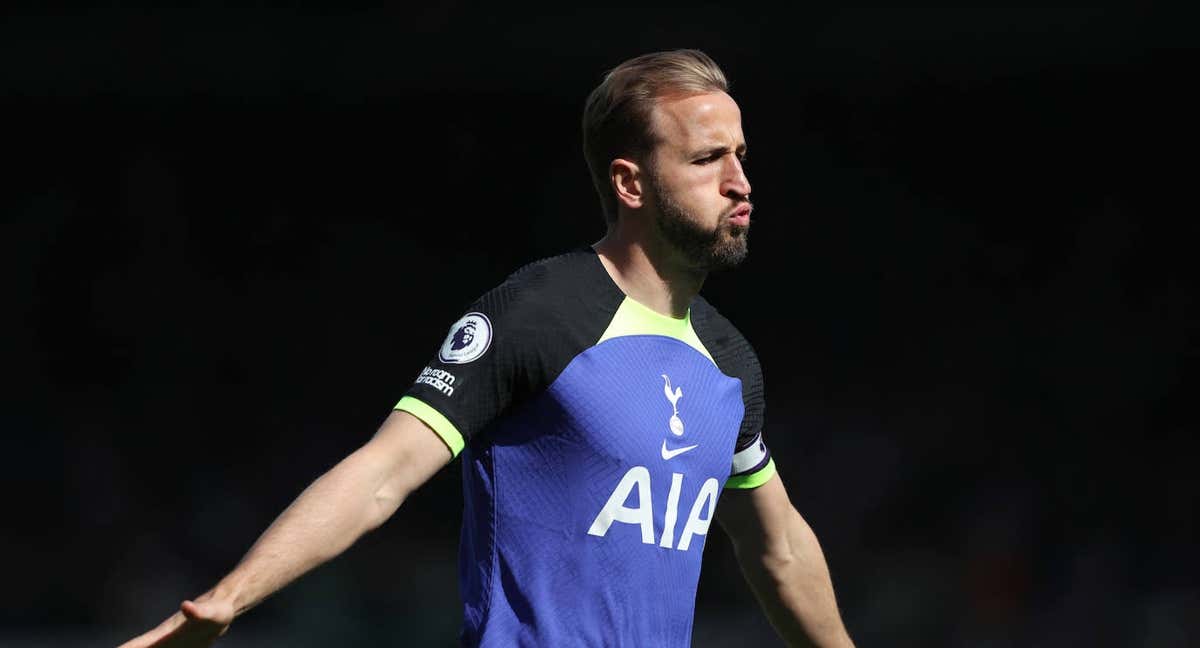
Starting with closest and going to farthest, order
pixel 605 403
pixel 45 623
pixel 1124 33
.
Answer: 1. pixel 605 403
2. pixel 45 623
3. pixel 1124 33

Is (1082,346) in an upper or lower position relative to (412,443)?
lower

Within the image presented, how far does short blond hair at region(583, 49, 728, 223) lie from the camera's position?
12.1 ft

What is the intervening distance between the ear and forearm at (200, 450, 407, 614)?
0.87m

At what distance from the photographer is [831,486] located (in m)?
10.6

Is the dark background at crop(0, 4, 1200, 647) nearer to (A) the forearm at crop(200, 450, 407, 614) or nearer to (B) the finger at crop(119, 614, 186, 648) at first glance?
(A) the forearm at crop(200, 450, 407, 614)

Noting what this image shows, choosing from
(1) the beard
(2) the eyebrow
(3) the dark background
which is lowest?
(3) the dark background

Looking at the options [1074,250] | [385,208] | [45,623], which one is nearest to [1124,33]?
[1074,250]

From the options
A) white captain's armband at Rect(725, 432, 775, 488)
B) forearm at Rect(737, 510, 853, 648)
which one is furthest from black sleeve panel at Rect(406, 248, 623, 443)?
forearm at Rect(737, 510, 853, 648)

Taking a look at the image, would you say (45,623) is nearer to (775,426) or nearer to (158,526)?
(158,526)

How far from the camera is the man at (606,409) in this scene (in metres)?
3.36

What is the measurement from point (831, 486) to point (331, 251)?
13.0ft

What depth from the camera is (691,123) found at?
3.68 meters

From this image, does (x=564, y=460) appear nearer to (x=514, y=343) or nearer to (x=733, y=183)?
(x=514, y=343)

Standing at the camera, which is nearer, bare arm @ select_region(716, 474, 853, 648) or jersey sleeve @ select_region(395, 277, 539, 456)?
jersey sleeve @ select_region(395, 277, 539, 456)
